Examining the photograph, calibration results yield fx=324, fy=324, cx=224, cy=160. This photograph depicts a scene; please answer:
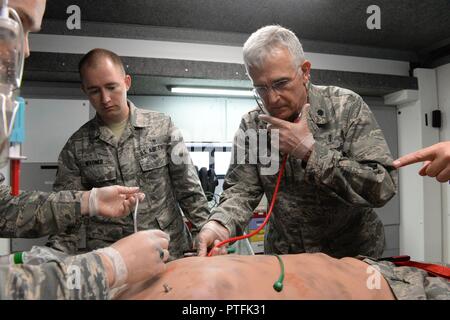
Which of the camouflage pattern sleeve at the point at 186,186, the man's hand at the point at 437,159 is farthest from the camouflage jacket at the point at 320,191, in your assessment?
the camouflage pattern sleeve at the point at 186,186

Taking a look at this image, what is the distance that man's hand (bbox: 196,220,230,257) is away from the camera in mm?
1141

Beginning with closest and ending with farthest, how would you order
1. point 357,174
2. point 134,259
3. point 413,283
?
point 134,259
point 413,283
point 357,174

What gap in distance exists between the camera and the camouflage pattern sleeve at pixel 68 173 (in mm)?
1673

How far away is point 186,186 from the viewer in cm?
174

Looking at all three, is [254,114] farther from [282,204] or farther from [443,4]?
[443,4]

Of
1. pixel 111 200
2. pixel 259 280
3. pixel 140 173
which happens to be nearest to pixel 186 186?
pixel 140 173

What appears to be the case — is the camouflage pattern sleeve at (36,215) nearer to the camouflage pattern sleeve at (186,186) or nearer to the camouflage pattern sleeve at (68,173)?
the camouflage pattern sleeve at (68,173)

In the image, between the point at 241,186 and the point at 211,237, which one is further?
the point at 241,186

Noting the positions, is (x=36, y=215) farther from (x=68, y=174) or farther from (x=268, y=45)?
(x=268, y=45)

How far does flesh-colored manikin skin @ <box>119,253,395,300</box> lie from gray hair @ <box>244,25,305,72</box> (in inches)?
28.2

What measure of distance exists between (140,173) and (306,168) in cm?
94

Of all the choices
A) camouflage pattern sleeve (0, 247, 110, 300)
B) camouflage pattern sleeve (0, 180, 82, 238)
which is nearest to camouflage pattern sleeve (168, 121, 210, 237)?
camouflage pattern sleeve (0, 180, 82, 238)

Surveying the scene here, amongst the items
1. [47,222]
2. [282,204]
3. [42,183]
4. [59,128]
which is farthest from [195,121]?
[47,222]

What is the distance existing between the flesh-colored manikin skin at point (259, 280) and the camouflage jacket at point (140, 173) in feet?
2.58
